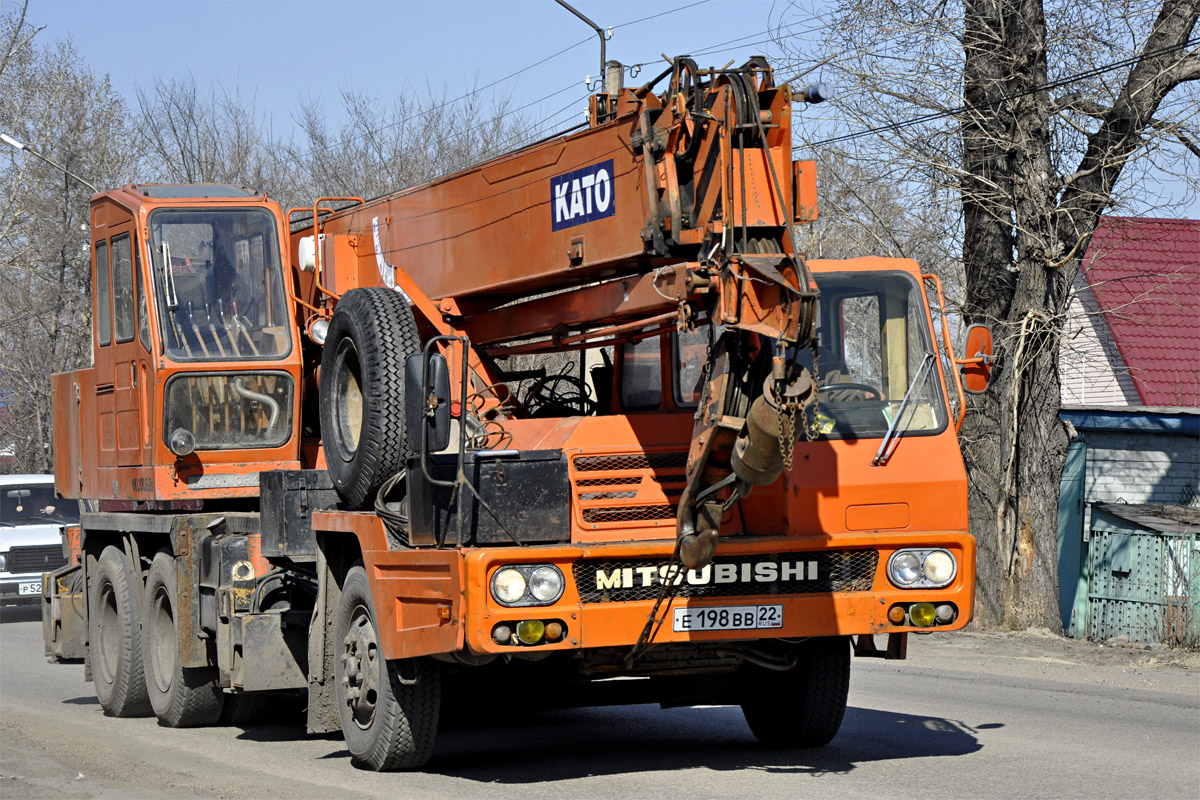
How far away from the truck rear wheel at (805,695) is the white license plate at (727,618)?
1.27m

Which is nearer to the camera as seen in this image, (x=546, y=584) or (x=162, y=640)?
(x=546, y=584)

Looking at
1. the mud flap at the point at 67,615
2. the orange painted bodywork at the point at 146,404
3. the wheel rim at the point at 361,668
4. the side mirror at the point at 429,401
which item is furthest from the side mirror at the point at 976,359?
the mud flap at the point at 67,615

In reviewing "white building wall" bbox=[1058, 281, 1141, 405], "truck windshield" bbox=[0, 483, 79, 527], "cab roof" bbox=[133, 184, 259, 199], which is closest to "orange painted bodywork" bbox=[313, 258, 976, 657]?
"cab roof" bbox=[133, 184, 259, 199]

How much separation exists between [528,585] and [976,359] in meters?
2.95

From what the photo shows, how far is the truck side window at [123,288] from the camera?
451 inches

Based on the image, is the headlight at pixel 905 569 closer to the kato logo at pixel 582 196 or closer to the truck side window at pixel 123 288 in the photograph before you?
the kato logo at pixel 582 196

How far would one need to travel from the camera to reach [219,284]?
11.3 metres

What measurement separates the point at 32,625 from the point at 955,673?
43.9 ft

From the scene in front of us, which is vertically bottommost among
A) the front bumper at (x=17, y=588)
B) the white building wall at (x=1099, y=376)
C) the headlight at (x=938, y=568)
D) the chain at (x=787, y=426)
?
the front bumper at (x=17, y=588)

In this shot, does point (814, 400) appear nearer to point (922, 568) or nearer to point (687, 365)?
point (922, 568)

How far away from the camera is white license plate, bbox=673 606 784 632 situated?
7.31m

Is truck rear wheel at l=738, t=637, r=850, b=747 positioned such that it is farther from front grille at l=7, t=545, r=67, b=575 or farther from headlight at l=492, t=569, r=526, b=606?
front grille at l=7, t=545, r=67, b=575

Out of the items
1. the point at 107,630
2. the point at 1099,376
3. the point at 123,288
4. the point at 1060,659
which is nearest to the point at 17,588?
the point at 107,630

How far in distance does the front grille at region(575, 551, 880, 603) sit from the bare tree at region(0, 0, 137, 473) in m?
27.6
